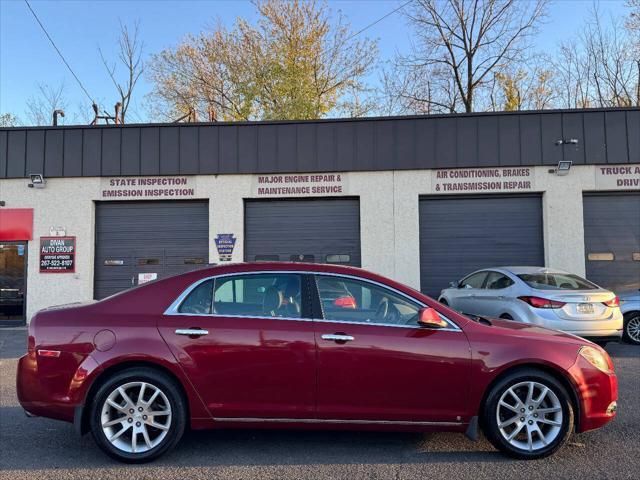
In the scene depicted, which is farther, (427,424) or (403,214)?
(403,214)

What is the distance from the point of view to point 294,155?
43.1ft

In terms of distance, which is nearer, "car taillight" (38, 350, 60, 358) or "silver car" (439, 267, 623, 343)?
"car taillight" (38, 350, 60, 358)

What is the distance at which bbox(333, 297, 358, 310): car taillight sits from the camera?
424cm

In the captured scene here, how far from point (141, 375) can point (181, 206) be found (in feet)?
32.8

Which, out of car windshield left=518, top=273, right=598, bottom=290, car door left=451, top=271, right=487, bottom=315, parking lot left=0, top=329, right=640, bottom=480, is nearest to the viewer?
parking lot left=0, top=329, right=640, bottom=480

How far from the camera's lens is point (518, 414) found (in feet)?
13.3

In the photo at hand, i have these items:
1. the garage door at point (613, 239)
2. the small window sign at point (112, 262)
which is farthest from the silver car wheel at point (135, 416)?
the garage door at point (613, 239)

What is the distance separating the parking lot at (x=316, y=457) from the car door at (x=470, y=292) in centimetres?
474

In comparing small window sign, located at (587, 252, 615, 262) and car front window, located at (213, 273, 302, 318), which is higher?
small window sign, located at (587, 252, 615, 262)

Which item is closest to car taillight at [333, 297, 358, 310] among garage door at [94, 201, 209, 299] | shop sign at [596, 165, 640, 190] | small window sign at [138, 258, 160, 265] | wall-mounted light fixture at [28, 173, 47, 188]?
garage door at [94, 201, 209, 299]

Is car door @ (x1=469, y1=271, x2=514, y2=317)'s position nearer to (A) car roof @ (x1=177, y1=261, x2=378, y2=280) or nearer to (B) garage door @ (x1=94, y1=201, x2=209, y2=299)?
(A) car roof @ (x1=177, y1=261, x2=378, y2=280)

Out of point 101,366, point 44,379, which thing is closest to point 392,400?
point 101,366

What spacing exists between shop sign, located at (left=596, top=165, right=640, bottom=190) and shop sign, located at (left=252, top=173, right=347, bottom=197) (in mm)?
6522

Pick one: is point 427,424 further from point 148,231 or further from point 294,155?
point 148,231
